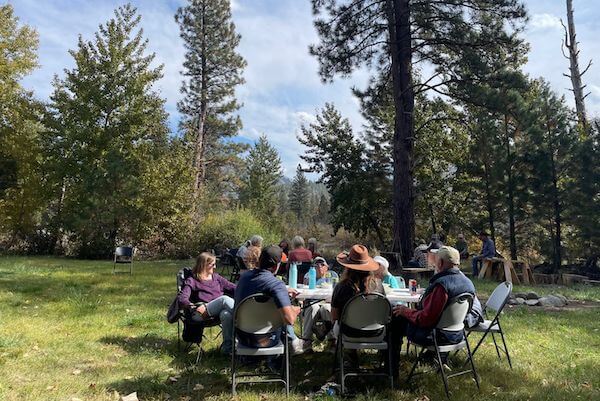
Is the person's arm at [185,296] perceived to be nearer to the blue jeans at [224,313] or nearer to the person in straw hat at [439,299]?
the blue jeans at [224,313]

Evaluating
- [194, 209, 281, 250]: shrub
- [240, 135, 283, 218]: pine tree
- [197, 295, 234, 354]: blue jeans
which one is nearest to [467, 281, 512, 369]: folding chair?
[197, 295, 234, 354]: blue jeans

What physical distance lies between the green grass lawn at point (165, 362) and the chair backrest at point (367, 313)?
0.57m

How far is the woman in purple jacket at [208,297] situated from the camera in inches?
188

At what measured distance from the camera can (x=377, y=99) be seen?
1391 cm

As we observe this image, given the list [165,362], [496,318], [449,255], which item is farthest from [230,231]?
[449,255]

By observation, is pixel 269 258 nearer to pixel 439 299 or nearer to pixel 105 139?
pixel 439 299

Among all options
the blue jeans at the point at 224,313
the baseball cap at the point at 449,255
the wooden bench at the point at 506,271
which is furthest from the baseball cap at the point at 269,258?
the wooden bench at the point at 506,271

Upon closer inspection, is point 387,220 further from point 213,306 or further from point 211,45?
point 213,306

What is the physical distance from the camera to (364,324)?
392 centimetres

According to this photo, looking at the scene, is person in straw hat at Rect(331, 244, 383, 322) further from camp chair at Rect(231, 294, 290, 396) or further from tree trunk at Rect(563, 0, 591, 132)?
Result: tree trunk at Rect(563, 0, 591, 132)

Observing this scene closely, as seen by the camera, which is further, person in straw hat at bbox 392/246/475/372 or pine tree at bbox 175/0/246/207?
pine tree at bbox 175/0/246/207

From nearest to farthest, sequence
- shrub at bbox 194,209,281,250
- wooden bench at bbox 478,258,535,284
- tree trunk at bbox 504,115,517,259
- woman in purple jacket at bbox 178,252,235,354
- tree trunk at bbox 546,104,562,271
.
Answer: woman in purple jacket at bbox 178,252,235,354 → wooden bench at bbox 478,258,535,284 → tree trunk at bbox 546,104,562,271 → tree trunk at bbox 504,115,517,259 → shrub at bbox 194,209,281,250

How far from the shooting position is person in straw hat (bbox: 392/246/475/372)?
3.85 m

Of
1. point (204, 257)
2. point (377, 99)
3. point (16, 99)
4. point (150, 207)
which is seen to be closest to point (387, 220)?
point (377, 99)
